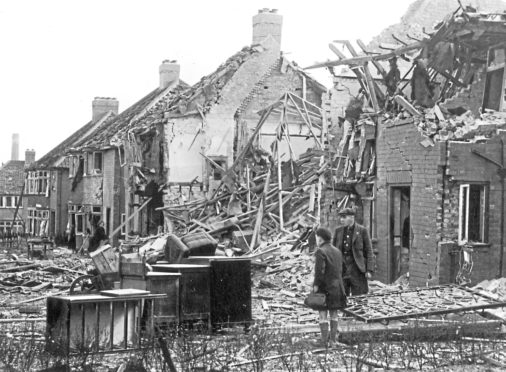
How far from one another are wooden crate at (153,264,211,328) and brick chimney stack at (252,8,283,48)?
23660mm

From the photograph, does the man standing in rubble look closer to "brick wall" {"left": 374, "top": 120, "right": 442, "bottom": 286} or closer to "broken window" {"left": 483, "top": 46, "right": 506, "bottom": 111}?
"brick wall" {"left": 374, "top": 120, "right": 442, "bottom": 286}

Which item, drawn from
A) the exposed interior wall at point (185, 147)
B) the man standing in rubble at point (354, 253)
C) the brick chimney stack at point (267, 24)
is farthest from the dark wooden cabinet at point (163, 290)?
the brick chimney stack at point (267, 24)

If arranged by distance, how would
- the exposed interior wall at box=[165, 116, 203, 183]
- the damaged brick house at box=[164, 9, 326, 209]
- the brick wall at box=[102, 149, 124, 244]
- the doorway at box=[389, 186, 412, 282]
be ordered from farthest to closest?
1. the brick wall at box=[102, 149, 124, 244]
2. the exposed interior wall at box=[165, 116, 203, 183]
3. the damaged brick house at box=[164, 9, 326, 209]
4. the doorway at box=[389, 186, 412, 282]

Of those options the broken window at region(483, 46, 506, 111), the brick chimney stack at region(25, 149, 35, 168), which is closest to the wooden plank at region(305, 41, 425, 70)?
the broken window at region(483, 46, 506, 111)

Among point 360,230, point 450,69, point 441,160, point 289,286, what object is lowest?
point 289,286

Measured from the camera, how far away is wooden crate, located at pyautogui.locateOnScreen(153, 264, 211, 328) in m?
13.3

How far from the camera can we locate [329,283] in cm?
1242

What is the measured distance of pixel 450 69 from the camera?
20062 mm

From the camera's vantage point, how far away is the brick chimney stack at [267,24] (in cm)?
3616

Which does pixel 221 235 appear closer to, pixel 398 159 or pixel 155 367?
pixel 398 159

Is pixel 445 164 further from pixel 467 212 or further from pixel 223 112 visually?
pixel 223 112

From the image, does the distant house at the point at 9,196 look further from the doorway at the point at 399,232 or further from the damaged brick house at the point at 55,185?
the doorway at the point at 399,232

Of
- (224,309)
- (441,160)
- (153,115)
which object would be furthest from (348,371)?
(153,115)

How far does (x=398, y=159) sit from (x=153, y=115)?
2150cm
